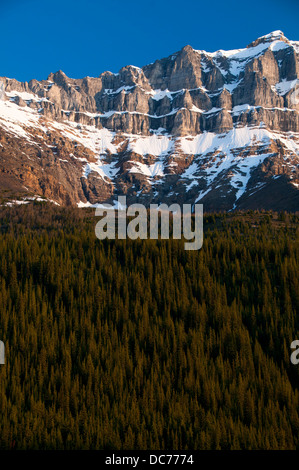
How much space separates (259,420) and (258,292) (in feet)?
80.7

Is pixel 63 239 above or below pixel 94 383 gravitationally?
above

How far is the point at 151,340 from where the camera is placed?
48.8 m

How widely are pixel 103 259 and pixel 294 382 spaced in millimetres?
38354

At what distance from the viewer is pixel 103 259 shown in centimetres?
6938

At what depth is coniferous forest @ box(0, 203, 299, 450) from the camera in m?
33.9

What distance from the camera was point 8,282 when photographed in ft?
209

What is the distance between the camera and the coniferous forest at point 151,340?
1335 inches
